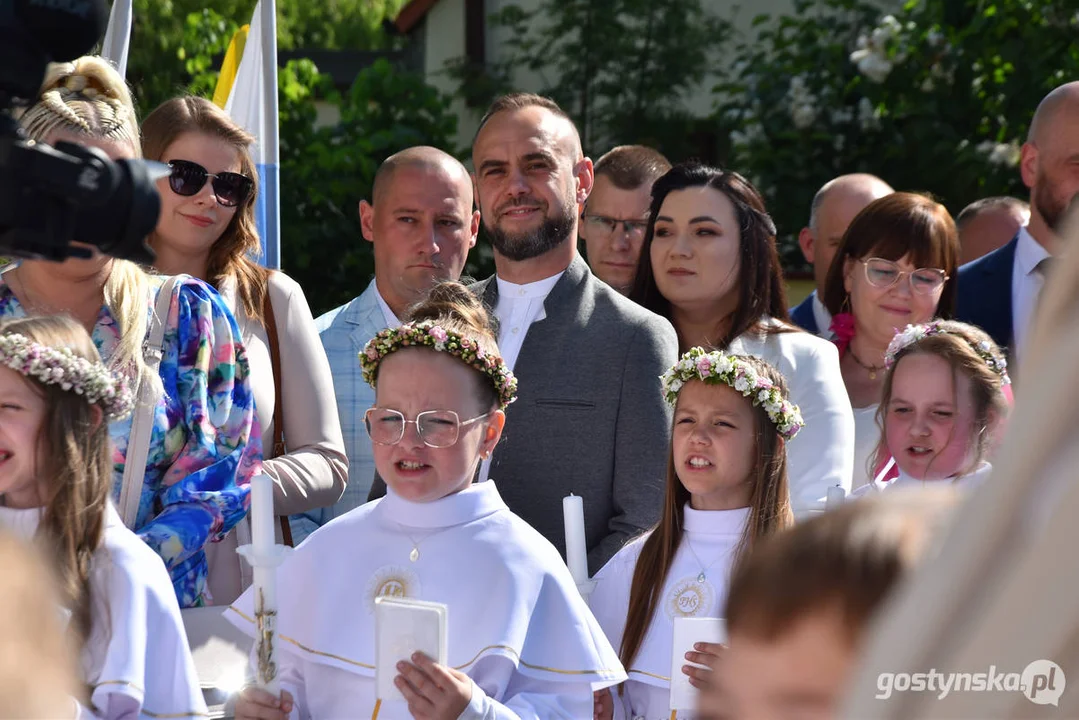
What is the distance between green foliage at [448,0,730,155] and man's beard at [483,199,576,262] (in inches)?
376

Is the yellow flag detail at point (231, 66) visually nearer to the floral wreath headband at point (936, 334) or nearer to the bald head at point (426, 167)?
the bald head at point (426, 167)

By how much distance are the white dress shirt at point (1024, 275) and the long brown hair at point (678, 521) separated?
1.48m

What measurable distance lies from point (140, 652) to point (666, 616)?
1301 mm

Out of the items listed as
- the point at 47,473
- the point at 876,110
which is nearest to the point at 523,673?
the point at 47,473

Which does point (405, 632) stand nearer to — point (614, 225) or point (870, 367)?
point (870, 367)

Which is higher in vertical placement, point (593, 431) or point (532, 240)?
Answer: point (532, 240)

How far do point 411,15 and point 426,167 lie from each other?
50.5 feet

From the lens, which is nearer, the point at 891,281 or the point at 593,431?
the point at 593,431

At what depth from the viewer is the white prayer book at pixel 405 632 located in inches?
106

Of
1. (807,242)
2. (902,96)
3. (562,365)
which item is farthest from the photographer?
(902,96)

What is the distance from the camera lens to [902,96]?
9.78m

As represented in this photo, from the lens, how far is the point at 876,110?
10453 millimetres

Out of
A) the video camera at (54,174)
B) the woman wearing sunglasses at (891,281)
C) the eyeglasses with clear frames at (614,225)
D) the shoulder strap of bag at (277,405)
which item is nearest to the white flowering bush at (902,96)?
the eyeglasses with clear frames at (614,225)

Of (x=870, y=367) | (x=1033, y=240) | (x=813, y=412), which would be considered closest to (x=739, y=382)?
(x=813, y=412)
